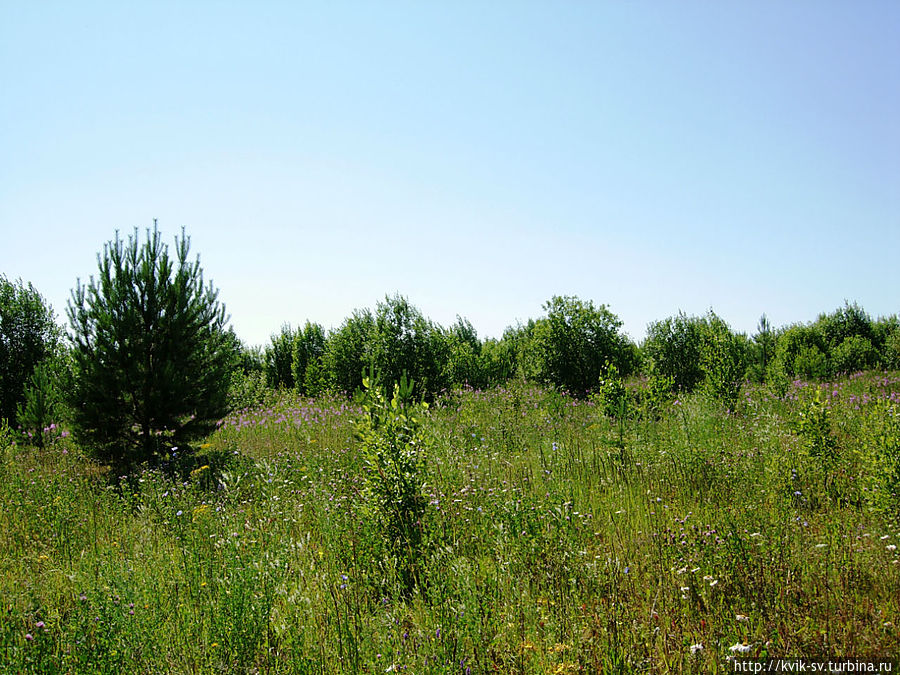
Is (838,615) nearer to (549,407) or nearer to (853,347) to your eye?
(549,407)

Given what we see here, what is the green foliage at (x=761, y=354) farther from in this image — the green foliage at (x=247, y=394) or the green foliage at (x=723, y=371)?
the green foliage at (x=247, y=394)

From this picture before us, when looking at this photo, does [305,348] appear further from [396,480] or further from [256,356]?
[396,480]

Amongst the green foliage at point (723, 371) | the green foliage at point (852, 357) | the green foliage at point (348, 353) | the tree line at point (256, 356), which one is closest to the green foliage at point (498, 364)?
the tree line at point (256, 356)

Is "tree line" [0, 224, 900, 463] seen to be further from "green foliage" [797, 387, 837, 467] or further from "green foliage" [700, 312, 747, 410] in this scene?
"green foliage" [797, 387, 837, 467]

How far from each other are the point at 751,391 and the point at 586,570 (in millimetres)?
10731

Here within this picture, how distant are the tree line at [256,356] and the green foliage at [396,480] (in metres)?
0.85

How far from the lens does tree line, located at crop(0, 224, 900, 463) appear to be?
7.89 m

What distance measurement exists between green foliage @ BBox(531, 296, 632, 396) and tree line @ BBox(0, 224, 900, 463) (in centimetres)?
3

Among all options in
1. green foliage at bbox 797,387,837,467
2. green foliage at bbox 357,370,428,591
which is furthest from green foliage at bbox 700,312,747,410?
green foliage at bbox 357,370,428,591

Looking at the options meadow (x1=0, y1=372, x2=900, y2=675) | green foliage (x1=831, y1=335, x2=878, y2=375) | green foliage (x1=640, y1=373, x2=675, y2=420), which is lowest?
meadow (x1=0, y1=372, x2=900, y2=675)

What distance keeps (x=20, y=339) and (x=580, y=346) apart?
15813 mm

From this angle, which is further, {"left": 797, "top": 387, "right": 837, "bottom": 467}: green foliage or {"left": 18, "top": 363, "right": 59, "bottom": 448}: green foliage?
{"left": 18, "top": 363, "right": 59, "bottom": 448}: green foliage

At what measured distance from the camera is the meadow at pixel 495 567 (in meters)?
2.69

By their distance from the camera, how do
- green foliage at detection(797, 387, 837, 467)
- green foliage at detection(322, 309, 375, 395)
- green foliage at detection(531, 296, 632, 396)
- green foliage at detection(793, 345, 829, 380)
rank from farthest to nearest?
1. green foliage at detection(793, 345, 829, 380)
2. green foliage at detection(322, 309, 375, 395)
3. green foliage at detection(531, 296, 632, 396)
4. green foliage at detection(797, 387, 837, 467)
